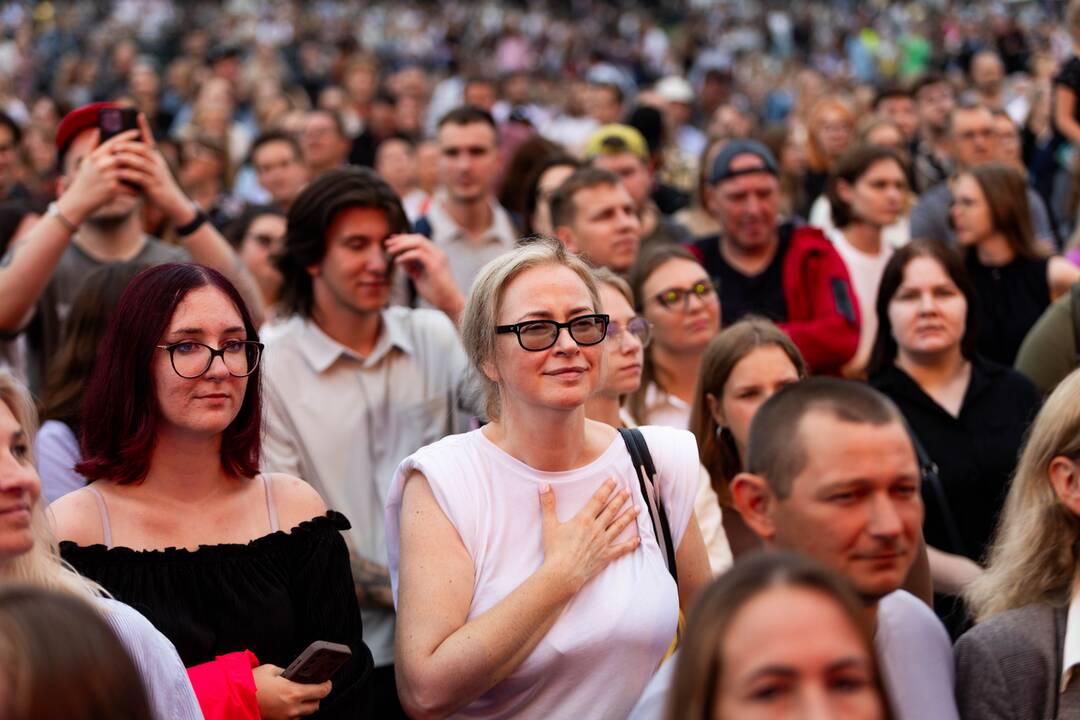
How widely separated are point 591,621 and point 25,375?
9.91 ft

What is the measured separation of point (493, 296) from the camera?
3.37 meters

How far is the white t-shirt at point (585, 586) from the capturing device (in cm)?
308

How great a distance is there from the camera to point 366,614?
4.24 metres

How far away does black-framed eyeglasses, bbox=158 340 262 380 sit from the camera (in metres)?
3.33

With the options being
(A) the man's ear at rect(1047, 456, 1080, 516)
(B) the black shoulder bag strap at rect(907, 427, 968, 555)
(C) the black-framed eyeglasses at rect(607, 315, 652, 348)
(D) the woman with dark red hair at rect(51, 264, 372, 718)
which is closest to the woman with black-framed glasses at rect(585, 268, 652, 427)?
(C) the black-framed eyeglasses at rect(607, 315, 652, 348)

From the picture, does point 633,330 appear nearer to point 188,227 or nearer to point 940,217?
point 188,227

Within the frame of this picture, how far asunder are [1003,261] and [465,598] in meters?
3.87

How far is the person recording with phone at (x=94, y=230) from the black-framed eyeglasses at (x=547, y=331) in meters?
1.51

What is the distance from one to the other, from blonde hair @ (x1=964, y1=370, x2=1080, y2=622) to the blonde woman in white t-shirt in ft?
2.30

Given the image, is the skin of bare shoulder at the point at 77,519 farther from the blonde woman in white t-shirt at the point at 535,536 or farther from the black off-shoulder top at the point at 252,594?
the blonde woman in white t-shirt at the point at 535,536

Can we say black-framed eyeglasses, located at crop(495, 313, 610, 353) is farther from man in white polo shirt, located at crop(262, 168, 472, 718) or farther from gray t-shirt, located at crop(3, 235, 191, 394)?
gray t-shirt, located at crop(3, 235, 191, 394)

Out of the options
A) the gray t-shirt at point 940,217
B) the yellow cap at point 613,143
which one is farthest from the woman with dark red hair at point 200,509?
the gray t-shirt at point 940,217

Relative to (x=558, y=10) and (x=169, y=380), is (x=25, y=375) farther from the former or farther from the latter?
(x=558, y=10)

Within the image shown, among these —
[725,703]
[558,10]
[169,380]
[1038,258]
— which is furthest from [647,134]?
[558,10]
